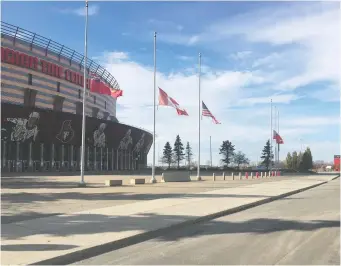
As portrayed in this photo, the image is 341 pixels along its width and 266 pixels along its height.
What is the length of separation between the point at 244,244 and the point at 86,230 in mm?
3713

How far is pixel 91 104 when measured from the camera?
75.8 metres

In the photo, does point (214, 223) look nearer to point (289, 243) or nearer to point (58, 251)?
point (289, 243)

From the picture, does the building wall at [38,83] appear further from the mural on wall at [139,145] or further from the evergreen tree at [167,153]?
the evergreen tree at [167,153]

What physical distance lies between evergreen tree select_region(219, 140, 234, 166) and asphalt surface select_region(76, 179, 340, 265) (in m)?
133

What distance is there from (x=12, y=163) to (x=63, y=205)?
42.9 m

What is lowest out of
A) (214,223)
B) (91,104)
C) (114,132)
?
(214,223)

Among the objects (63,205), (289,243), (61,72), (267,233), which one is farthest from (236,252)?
(61,72)

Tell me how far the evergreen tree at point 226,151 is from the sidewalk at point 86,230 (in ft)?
429

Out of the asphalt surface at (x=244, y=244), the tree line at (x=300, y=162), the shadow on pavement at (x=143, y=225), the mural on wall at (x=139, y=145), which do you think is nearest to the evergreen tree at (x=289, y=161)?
the tree line at (x=300, y=162)

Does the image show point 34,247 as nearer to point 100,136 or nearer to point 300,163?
point 100,136

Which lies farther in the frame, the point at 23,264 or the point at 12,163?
the point at 12,163

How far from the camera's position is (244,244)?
945 cm

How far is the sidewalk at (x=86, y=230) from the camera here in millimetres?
8086

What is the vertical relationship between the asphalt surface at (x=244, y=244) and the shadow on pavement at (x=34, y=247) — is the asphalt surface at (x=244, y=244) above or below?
below
